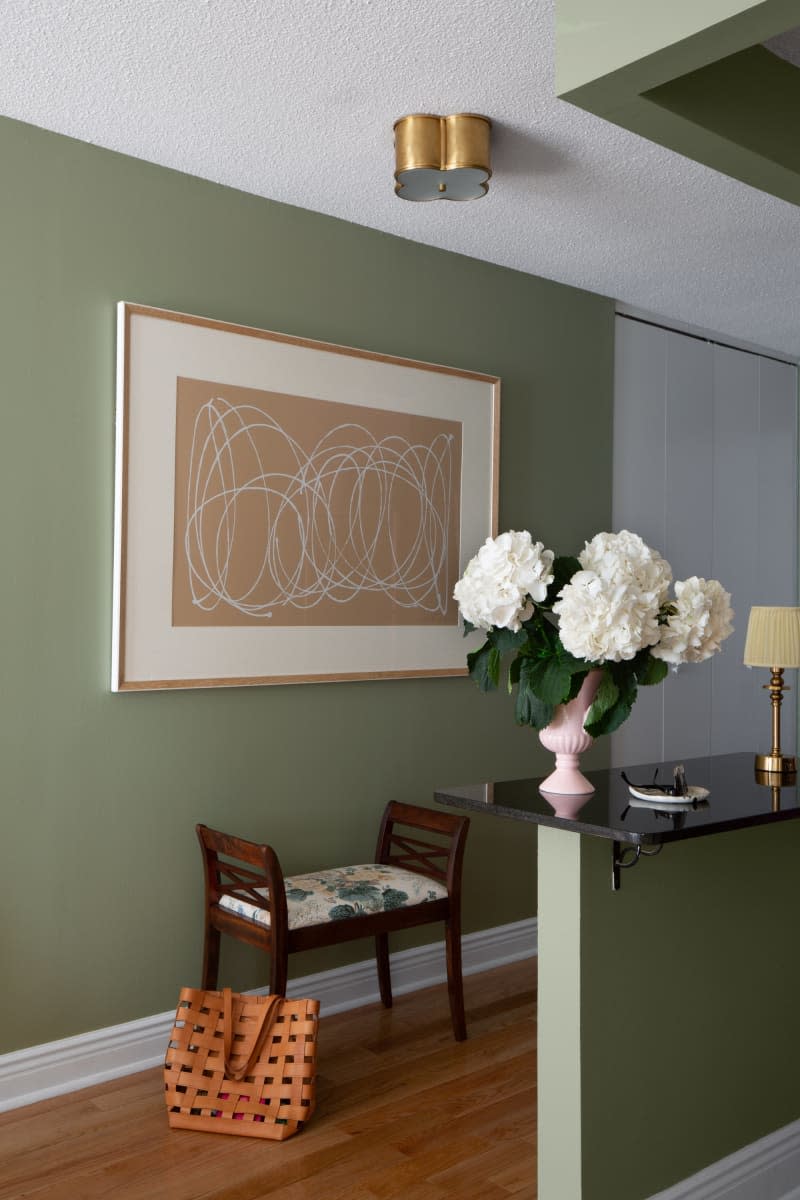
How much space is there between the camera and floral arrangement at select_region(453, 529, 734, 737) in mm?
2150

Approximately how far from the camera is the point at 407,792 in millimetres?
3730

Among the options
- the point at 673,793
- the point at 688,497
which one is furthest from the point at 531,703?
the point at 688,497

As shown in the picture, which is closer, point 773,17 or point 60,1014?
point 773,17

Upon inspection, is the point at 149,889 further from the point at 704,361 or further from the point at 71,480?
the point at 704,361

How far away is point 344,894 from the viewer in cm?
306

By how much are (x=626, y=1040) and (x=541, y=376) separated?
8.42 feet

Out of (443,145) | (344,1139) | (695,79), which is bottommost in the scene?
(344,1139)

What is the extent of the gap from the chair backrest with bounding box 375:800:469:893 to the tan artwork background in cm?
62

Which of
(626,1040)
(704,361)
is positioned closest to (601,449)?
(704,361)

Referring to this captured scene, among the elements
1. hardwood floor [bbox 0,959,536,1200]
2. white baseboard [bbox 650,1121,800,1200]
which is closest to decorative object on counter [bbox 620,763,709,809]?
white baseboard [bbox 650,1121,800,1200]

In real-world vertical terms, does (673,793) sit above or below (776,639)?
below

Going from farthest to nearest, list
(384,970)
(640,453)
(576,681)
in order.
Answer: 1. (640,453)
2. (384,970)
3. (576,681)

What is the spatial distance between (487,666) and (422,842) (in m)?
1.40

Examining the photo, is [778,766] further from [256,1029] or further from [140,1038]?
[140,1038]
